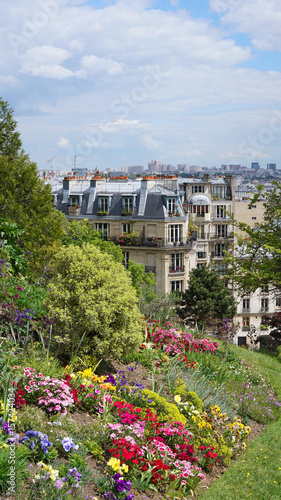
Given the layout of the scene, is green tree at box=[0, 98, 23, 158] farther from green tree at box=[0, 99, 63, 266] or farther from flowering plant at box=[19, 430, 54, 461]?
flowering plant at box=[19, 430, 54, 461]

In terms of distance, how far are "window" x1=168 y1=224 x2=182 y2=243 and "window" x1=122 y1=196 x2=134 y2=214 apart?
3.93 meters

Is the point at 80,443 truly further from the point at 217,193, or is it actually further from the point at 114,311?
the point at 217,193

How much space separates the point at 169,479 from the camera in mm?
7531

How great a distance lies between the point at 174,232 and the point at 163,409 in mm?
37558

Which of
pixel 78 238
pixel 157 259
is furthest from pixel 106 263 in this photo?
pixel 157 259

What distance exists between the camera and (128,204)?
153 ft

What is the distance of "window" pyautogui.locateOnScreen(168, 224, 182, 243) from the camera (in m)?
45.7

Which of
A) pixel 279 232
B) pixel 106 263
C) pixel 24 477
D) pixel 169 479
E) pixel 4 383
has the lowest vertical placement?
pixel 169 479

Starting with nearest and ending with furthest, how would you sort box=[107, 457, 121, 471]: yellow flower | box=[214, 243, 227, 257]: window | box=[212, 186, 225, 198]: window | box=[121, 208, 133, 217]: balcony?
box=[107, 457, 121, 471]: yellow flower < box=[121, 208, 133, 217]: balcony < box=[214, 243, 227, 257]: window < box=[212, 186, 225, 198]: window

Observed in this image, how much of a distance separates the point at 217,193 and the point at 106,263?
59065 mm

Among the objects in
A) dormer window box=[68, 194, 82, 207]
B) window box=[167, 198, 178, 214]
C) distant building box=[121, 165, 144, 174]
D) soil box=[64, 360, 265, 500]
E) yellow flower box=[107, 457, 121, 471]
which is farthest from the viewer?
distant building box=[121, 165, 144, 174]

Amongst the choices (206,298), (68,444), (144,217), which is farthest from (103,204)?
(68,444)

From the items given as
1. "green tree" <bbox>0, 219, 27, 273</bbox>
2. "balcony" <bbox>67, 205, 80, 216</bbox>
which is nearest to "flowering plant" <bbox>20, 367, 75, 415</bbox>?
"green tree" <bbox>0, 219, 27, 273</bbox>

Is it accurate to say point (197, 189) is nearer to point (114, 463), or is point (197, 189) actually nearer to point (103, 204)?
point (103, 204)
